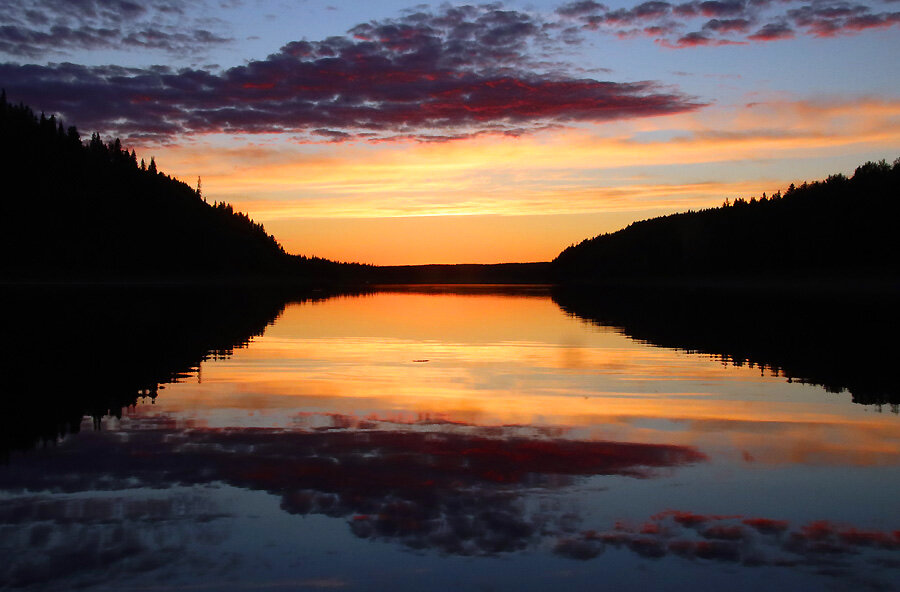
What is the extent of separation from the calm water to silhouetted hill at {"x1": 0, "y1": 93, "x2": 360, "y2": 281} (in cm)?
13197

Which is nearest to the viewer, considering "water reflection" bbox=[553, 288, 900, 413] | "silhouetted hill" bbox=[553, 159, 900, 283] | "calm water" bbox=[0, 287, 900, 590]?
"calm water" bbox=[0, 287, 900, 590]

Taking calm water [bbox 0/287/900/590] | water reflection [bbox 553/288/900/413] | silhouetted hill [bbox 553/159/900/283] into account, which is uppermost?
silhouetted hill [bbox 553/159/900/283]

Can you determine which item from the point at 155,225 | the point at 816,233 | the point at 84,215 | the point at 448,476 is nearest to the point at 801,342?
the point at 448,476

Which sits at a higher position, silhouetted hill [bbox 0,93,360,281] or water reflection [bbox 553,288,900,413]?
silhouetted hill [bbox 0,93,360,281]

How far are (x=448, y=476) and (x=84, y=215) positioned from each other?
6386 inches

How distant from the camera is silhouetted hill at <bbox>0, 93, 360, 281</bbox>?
143m

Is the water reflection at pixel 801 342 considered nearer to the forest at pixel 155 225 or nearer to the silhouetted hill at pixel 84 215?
the forest at pixel 155 225

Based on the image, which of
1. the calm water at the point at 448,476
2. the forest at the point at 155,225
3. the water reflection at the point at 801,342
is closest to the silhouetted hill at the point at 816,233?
the forest at the point at 155,225

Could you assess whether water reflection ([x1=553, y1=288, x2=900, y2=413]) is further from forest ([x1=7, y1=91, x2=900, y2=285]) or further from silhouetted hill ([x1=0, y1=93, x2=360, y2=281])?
A: silhouetted hill ([x1=0, y1=93, x2=360, y2=281])

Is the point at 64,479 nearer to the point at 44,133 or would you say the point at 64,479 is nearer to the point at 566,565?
the point at 566,565

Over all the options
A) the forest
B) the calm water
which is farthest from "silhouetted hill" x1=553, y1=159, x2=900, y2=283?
the calm water

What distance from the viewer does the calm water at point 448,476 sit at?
8.02 meters

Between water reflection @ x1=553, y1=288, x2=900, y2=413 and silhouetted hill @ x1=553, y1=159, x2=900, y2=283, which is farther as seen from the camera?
silhouetted hill @ x1=553, y1=159, x2=900, y2=283

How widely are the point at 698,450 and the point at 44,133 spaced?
596 ft
